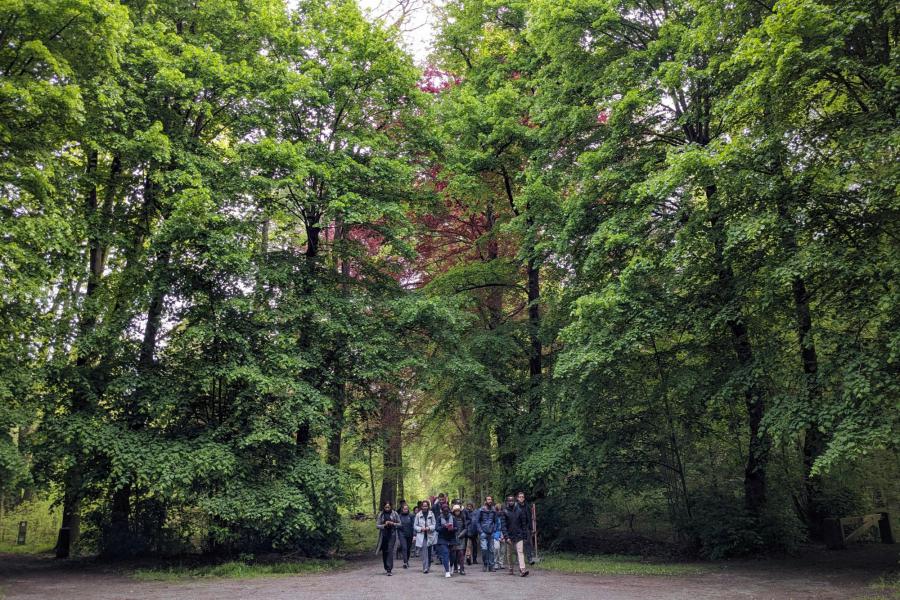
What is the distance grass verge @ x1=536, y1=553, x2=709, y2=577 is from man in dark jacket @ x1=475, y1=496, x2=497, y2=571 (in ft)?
4.25

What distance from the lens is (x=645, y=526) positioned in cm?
1777

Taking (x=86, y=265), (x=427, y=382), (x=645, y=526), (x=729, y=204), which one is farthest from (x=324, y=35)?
(x=645, y=526)

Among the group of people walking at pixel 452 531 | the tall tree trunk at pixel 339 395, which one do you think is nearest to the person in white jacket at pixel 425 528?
the group of people walking at pixel 452 531

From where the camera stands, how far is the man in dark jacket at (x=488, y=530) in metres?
14.1

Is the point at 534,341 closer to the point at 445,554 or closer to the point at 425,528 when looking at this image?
the point at 425,528

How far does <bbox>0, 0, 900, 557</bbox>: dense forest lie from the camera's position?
10875 millimetres

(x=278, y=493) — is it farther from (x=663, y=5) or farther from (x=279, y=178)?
(x=663, y=5)

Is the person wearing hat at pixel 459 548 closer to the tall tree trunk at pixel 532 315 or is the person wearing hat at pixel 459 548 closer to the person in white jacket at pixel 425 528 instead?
the person in white jacket at pixel 425 528

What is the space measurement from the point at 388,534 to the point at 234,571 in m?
3.65

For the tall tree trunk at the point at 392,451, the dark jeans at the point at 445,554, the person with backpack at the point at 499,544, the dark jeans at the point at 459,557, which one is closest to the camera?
the dark jeans at the point at 445,554

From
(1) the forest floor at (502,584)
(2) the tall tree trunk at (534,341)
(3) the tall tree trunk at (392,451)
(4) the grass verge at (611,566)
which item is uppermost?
(2) the tall tree trunk at (534,341)

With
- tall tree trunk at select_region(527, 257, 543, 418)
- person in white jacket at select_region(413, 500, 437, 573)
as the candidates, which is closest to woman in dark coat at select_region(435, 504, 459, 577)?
person in white jacket at select_region(413, 500, 437, 573)

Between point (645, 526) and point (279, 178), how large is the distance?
48.0 ft

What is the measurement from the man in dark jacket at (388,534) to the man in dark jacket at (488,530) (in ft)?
6.67
